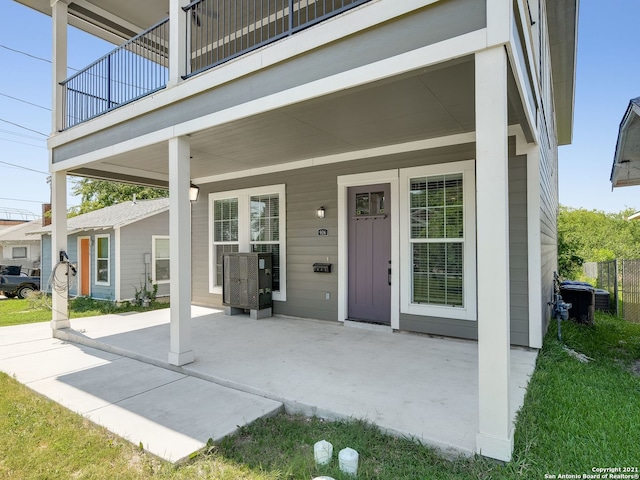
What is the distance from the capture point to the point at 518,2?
251 centimetres

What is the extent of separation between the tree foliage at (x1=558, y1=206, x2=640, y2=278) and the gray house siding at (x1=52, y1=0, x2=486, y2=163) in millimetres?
13372

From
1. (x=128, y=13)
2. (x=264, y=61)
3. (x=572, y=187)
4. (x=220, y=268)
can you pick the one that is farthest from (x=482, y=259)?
(x=572, y=187)

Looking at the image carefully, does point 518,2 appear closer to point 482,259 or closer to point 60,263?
point 482,259

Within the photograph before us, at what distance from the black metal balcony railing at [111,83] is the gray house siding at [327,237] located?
2481mm

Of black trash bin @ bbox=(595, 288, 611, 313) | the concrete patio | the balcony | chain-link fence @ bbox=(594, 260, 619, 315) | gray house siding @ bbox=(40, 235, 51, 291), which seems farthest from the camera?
gray house siding @ bbox=(40, 235, 51, 291)

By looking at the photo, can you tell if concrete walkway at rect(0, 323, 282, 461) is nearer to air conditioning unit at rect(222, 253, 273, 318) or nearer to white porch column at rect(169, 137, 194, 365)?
white porch column at rect(169, 137, 194, 365)

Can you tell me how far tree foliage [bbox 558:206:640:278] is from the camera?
13375 mm

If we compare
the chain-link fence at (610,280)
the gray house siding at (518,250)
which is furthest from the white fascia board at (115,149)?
the chain-link fence at (610,280)

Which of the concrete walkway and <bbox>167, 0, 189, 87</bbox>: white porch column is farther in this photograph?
<bbox>167, 0, 189, 87</bbox>: white porch column

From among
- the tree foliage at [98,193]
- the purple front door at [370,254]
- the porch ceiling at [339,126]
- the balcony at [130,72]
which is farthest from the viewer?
the tree foliage at [98,193]

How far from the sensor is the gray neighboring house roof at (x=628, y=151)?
447 centimetres

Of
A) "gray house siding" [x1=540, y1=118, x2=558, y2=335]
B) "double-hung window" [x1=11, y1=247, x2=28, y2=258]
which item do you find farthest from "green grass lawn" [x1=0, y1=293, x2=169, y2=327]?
"double-hung window" [x1=11, y1=247, x2=28, y2=258]

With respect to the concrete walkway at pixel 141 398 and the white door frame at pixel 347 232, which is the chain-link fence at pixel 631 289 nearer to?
the white door frame at pixel 347 232

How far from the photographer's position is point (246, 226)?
7.18 metres
